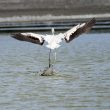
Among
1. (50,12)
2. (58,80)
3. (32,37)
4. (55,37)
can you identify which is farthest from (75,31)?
(50,12)

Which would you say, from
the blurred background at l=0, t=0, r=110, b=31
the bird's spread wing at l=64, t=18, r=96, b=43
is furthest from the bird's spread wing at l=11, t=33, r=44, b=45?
the blurred background at l=0, t=0, r=110, b=31

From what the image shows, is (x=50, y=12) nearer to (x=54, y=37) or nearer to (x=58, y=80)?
(x=54, y=37)

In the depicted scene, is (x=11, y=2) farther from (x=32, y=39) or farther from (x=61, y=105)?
(x=61, y=105)

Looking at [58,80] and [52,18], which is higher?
[52,18]

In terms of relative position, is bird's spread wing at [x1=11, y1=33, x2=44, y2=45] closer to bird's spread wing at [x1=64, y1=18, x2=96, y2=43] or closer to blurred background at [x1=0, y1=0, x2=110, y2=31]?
bird's spread wing at [x1=64, y1=18, x2=96, y2=43]

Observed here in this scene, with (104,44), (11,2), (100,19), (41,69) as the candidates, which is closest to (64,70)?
(41,69)

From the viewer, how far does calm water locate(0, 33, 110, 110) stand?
49.6 ft

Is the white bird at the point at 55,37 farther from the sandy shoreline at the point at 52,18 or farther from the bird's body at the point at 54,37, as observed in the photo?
the sandy shoreline at the point at 52,18

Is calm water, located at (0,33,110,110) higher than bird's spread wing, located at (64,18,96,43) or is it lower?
lower

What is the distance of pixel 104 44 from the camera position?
30062 millimetres

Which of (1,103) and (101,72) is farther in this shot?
(101,72)

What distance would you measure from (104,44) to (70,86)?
12571mm

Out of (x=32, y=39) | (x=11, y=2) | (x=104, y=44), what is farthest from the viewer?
(x=11, y=2)

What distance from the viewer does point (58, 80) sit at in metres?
18.8
